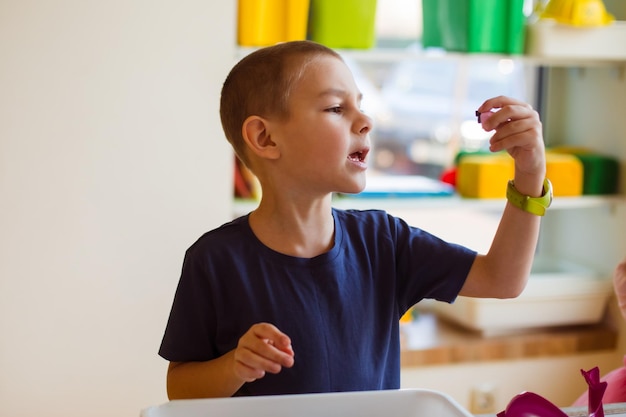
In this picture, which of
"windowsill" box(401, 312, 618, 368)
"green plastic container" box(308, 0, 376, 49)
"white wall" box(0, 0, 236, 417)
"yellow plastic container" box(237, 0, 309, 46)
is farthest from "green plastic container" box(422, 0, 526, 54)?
"windowsill" box(401, 312, 618, 368)


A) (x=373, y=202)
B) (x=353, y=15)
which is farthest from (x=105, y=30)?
(x=373, y=202)

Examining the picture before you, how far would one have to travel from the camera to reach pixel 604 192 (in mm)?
2678

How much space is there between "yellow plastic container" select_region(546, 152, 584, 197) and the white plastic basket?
1.74 metres

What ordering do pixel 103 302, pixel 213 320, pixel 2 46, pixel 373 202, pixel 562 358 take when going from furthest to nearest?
pixel 562 358, pixel 373 202, pixel 103 302, pixel 2 46, pixel 213 320

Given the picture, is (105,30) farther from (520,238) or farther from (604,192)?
(604,192)

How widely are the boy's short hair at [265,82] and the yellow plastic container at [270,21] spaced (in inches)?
40.1

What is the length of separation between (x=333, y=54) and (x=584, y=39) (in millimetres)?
1470

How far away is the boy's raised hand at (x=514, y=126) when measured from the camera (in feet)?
3.46

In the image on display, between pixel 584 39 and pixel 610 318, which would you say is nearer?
pixel 584 39

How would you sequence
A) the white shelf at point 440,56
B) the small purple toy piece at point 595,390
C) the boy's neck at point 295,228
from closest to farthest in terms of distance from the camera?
the small purple toy piece at point 595,390, the boy's neck at point 295,228, the white shelf at point 440,56

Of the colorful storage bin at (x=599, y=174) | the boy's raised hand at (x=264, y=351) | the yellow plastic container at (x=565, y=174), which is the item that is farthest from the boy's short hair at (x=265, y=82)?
the colorful storage bin at (x=599, y=174)

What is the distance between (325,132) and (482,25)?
4.60 feet

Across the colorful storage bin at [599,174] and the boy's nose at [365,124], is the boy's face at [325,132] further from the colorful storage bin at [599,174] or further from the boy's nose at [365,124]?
the colorful storage bin at [599,174]

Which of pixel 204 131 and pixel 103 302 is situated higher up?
pixel 204 131
